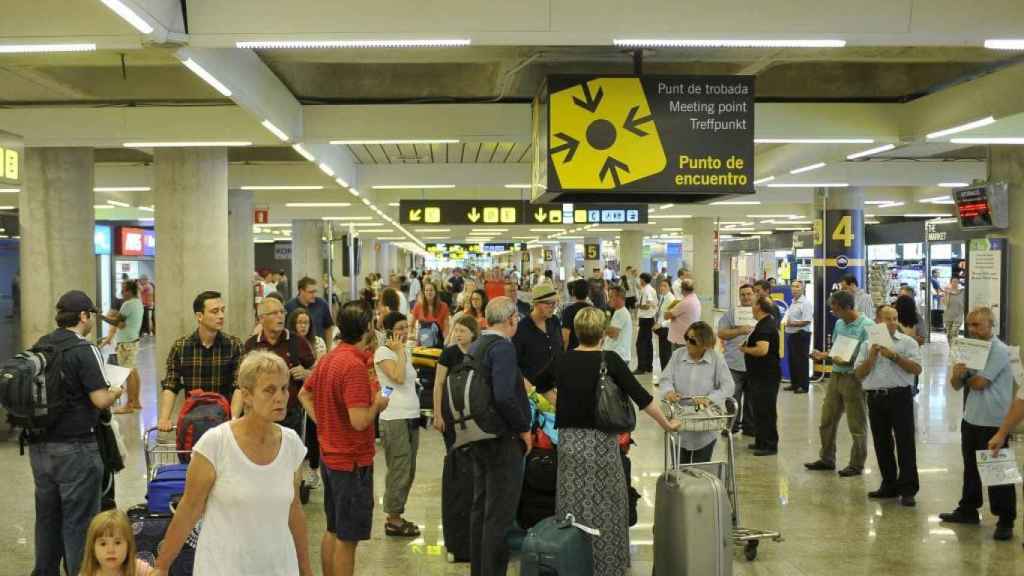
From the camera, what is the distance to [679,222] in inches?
1268

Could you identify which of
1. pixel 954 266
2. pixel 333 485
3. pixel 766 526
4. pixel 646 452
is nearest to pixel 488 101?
pixel 646 452

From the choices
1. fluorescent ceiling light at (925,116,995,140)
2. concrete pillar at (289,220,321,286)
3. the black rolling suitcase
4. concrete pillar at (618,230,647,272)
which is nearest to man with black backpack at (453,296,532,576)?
the black rolling suitcase

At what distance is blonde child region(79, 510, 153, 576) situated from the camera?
3945 mm

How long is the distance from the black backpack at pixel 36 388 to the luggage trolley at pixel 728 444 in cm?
365

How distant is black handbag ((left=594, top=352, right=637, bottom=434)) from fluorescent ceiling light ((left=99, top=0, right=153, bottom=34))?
3258mm

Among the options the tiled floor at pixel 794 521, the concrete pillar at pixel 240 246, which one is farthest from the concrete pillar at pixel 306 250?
the tiled floor at pixel 794 521

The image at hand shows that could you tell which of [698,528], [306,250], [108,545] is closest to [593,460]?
[698,528]

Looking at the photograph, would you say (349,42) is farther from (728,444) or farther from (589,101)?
(728,444)

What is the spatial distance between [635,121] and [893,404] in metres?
3.30

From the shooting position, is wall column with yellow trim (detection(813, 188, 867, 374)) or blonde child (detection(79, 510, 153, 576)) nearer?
blonde child (detection(79, 510, 153, 576))

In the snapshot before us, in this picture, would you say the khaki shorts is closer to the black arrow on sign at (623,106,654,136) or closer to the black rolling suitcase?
the black rolling suitcase

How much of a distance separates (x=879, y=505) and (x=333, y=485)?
16.4 feet

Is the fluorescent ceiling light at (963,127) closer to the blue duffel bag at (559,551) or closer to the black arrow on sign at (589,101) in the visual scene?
the black arrow on sign at (589,101)

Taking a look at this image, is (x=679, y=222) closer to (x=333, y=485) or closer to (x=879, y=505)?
(x=879, y=505)
